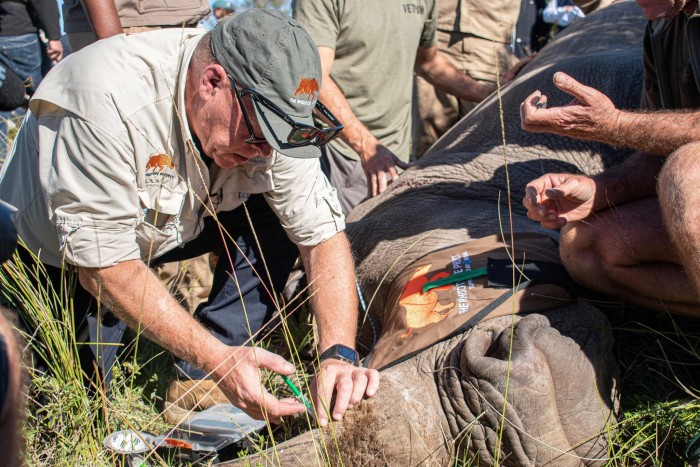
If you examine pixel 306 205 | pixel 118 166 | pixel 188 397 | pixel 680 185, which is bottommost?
pixel 188 397

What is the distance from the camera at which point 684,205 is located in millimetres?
2588

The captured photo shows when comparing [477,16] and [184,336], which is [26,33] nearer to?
[477,16]

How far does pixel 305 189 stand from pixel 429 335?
0.83 metres

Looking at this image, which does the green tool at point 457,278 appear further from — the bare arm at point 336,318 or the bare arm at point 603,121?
the bare arm at point 603,121

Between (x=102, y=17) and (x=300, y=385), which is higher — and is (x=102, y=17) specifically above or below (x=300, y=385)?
above

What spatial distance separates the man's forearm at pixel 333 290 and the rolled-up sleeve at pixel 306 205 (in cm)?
5

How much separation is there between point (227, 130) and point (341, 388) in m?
0.93

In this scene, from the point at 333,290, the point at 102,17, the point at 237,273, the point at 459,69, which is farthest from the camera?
the point at 459,69

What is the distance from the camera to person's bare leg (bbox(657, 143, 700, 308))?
101 inches

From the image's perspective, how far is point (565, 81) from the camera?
293cm

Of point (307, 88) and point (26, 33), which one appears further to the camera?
point (26, 33)

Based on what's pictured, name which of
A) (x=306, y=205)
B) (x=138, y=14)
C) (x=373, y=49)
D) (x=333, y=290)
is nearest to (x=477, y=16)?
(x=373, y=49)

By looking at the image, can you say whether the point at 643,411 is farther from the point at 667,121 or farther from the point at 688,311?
the point at 667,121

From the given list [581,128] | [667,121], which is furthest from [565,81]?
[667,121]
